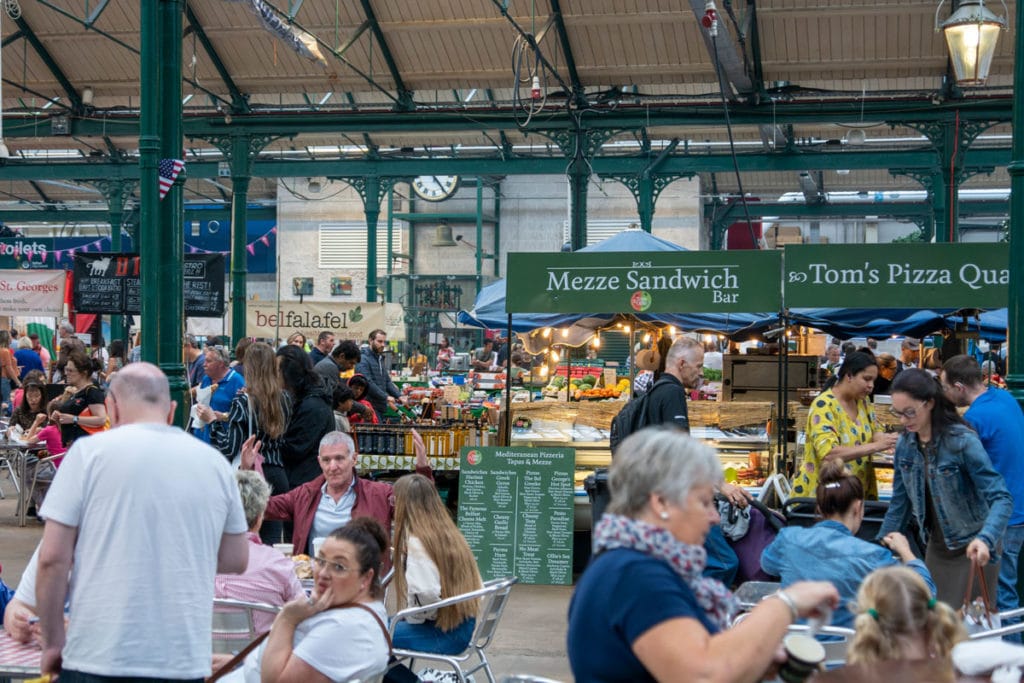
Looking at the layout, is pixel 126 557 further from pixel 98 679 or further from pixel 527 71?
pixel 527 71

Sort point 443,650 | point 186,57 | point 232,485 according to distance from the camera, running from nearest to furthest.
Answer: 1. point 232,485
2. point 443,650
3. point 186,57

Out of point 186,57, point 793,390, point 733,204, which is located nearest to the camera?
point 793,390

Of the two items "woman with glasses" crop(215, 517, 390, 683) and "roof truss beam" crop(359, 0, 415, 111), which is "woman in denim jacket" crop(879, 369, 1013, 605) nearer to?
"woman with glasses" crop(215, 517, 390, 683)

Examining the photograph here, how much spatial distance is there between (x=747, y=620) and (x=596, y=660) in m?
0.33

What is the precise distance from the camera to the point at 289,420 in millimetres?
7562

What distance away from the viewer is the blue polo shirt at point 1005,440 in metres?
6.08

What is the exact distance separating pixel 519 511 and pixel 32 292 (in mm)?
8941

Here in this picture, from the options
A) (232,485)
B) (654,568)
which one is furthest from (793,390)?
(654,568)

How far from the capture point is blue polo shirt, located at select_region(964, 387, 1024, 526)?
6.08m

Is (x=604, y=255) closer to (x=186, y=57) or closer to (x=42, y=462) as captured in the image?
(x=42, y=462)

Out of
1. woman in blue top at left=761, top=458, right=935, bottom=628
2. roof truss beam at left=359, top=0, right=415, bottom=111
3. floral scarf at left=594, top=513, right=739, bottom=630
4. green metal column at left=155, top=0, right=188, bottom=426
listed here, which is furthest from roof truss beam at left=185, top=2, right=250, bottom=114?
floral scarf at left=594, top=513, right=739, bottom=630

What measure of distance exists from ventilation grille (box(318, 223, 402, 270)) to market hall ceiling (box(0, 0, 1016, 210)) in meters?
18.9

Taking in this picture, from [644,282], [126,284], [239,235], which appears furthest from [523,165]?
[644,282]

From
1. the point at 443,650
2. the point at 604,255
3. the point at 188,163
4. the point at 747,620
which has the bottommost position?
the point at 443,650
